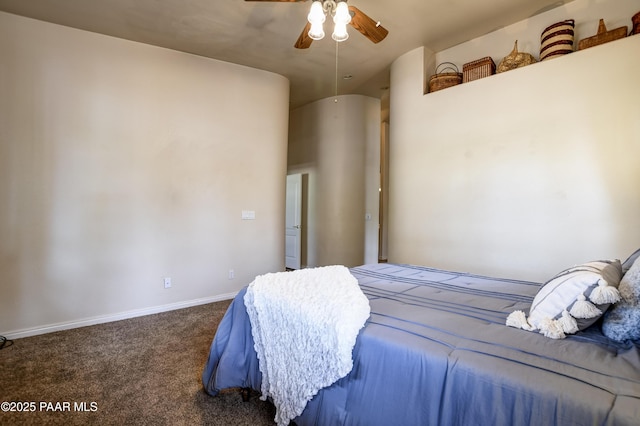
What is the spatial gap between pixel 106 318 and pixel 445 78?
4.24m

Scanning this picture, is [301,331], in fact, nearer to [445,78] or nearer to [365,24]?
[365,24]

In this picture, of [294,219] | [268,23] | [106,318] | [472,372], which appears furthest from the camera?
[294,219]

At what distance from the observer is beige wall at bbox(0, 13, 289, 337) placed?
2854mm

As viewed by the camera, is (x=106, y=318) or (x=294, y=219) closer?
(x=106, y=318)

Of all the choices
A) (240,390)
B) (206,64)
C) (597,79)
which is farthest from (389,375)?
(206,64)

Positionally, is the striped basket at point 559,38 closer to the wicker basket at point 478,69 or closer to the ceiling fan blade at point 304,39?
the wicker basket at point 478,69

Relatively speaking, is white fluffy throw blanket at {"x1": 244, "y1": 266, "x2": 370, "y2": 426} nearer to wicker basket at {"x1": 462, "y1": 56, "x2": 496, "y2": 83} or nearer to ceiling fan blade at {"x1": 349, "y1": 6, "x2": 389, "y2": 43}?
ceiling fan blade at {"x1": 349, "y1": 6, "x2": 389, "y2": 43}

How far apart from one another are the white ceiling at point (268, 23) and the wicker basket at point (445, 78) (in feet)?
0.71

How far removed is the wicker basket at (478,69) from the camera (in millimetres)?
3078

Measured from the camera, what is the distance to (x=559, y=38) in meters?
2.64

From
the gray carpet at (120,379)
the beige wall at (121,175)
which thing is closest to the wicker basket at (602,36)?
the beige wall at (121,175)

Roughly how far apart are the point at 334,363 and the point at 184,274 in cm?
288

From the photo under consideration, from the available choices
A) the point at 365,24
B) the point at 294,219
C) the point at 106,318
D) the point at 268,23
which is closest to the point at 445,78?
the point at 365,24

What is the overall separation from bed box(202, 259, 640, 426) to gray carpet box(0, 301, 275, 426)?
69 cm
